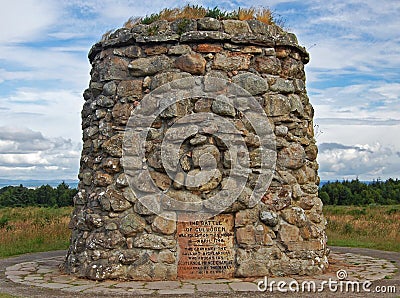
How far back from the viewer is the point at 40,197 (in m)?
26.5

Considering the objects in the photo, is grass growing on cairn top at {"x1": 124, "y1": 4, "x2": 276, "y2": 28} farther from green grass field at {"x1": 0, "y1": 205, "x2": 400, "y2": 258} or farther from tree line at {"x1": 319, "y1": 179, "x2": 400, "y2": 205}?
tree line at {"x1": 319, "y1": 179, "x2": 400, "y2": 205}

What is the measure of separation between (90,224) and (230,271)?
2047 mm

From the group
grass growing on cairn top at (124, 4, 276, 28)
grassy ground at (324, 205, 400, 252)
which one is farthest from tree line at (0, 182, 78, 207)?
grass growing on cairn top at (124, 4, 276, 28)

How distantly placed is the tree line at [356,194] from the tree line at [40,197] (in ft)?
39.8

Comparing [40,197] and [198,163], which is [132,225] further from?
[40,197]

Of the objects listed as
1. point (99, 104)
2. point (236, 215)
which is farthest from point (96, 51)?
point (236, 215)

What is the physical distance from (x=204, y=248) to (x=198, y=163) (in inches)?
44.8

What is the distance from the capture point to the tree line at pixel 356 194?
2631cm

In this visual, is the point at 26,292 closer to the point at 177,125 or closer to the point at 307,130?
the point at 177,125

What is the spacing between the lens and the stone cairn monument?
7320mm

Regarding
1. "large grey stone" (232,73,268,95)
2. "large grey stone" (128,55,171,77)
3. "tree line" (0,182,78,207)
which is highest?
"large grey stone" (128,55,171,77)

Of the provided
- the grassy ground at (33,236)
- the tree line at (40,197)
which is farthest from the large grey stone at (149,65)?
the tree line at (40,197)

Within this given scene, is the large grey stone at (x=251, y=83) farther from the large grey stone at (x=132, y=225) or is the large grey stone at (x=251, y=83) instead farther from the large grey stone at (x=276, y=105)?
the large grey stone at (x=132, y=225)

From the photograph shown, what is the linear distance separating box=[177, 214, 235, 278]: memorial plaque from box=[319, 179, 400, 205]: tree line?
19421 millimetres
